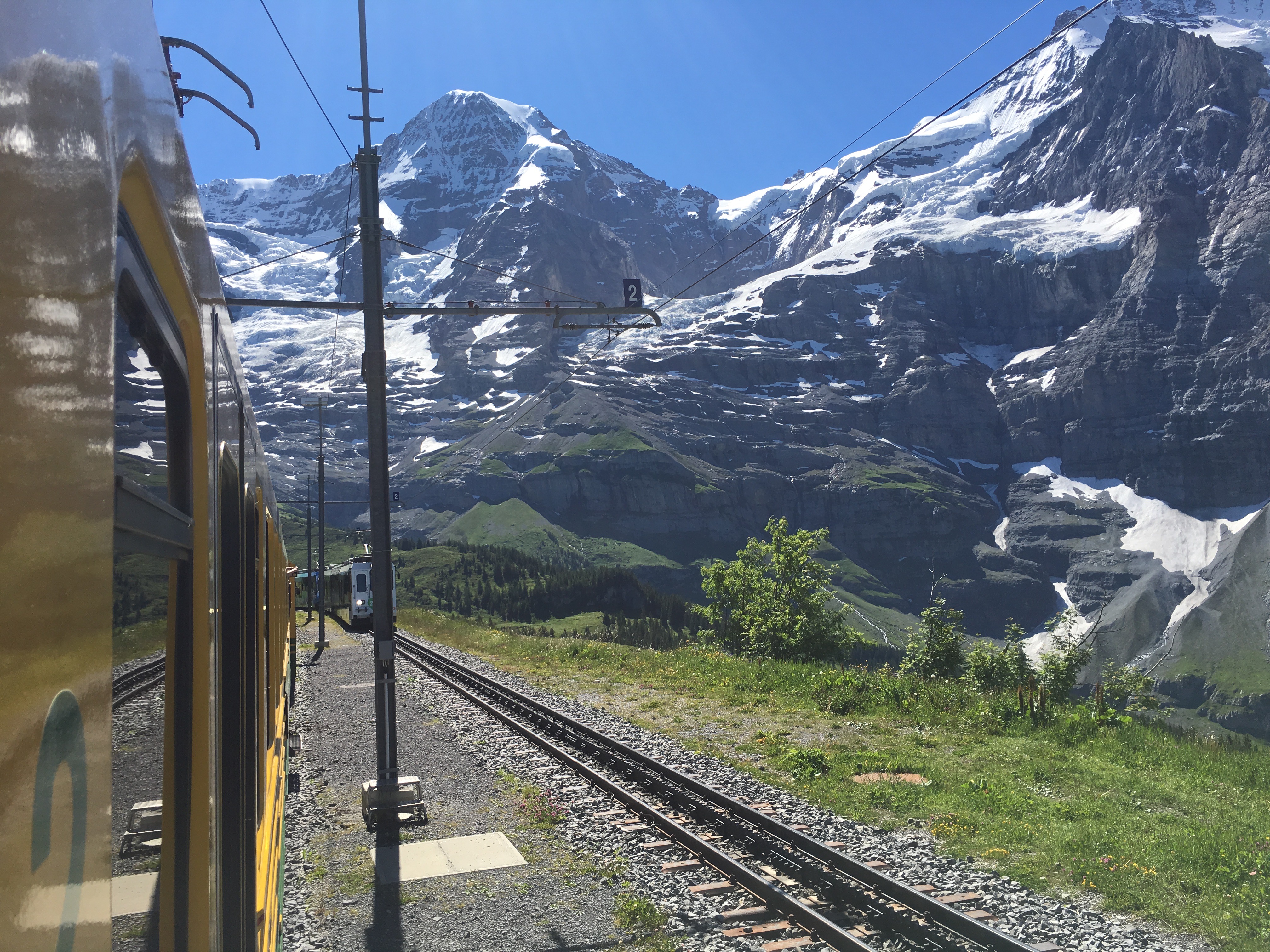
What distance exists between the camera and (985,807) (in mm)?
11695

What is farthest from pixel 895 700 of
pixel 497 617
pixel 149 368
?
pixel 497 617

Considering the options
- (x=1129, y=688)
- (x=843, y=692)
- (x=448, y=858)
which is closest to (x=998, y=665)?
(x=1129, y=688)

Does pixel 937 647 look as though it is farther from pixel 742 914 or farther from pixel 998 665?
pixel 742 914

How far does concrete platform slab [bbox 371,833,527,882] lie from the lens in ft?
34.2

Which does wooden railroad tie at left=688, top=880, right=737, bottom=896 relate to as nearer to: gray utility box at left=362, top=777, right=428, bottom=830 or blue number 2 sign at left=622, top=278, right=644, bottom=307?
gray utility box at left=362, top=777, right=428, bottom=830

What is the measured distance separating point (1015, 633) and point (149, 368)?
1149 inches

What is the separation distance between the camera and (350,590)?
52.8 meters

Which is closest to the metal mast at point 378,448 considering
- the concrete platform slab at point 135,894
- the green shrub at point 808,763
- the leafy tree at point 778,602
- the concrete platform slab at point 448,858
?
the concrete platform slab at point 448,858

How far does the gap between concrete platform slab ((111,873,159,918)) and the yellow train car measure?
0.23 ft

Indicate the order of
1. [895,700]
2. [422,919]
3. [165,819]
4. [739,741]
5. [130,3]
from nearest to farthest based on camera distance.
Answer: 1. [130,3]
2. [165,819]
3. [422,919]
4. [739,741]
5. [895,700]

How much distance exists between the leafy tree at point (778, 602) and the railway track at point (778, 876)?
58.5 feet

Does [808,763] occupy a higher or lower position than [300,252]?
lower

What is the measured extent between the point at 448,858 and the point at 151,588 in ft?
32.6

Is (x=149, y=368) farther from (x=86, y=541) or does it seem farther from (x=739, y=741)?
(x=739, y=741)
